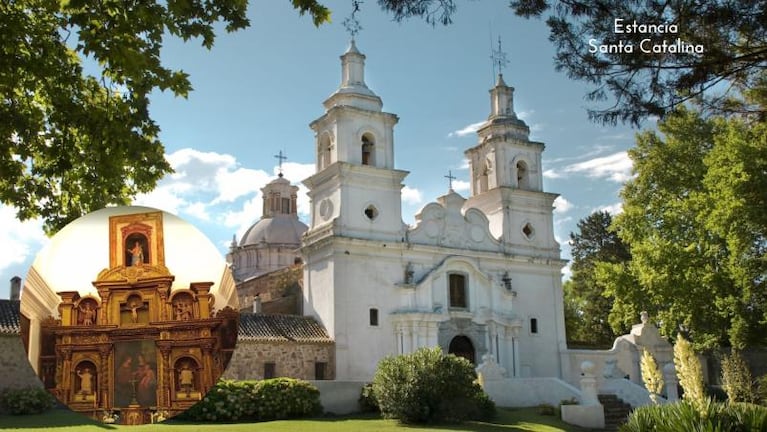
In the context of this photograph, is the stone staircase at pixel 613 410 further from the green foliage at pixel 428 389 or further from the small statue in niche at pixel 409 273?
the small statue in niche at pixel 409 273

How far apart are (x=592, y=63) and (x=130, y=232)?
8.68 m

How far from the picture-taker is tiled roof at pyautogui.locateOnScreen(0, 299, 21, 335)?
2254 cm

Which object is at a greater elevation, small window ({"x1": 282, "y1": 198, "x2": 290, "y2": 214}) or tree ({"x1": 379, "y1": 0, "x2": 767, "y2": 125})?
small window ({"x1": 282, "y1": 198, "x2": 290, "y2": 214})

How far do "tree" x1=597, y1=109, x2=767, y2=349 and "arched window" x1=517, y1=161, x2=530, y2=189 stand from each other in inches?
189

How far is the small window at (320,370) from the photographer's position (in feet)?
93.2

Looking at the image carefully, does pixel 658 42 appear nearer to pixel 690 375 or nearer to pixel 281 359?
pixel 690 375

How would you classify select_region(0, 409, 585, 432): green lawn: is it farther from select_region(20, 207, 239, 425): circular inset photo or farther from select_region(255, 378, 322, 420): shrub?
select_region(20, 207, 239, 425): circular inset photo

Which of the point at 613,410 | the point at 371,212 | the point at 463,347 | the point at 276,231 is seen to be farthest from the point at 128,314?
the point at 276,231

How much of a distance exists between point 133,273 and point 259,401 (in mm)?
18159

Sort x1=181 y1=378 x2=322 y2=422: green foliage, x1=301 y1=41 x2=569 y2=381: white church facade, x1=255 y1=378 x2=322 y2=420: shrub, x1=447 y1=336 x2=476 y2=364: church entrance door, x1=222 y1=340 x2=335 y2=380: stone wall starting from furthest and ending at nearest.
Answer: x1=447 y1=336 x2=476 y2=364: church entrance door, x1=301 y1=41 x2=569 y2=381: white church facade, x1=222 y1=340 x2=335 y2=380: stone wall, x1=255 y1=378 x2=322 y2=420: shrub, x1=181 y1=378 x2=322 y2=422: green foliage

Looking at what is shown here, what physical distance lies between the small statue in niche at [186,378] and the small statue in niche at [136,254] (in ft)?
1.91

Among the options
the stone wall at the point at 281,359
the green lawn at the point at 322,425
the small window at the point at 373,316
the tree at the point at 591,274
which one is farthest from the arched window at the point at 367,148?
the tree at the point at 591,274

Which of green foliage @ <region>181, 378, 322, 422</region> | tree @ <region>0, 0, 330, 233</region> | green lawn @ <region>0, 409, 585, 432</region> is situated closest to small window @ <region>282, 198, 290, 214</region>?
green foliage @ <region>181, 378, 322, 422</region>

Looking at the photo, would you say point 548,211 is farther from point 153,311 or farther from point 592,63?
point 153,311
